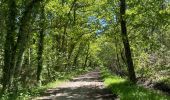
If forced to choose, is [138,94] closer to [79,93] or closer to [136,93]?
[136,93]

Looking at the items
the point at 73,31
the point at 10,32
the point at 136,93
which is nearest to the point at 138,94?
the point at 136,93

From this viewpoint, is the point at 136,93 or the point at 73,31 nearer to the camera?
the point at 136,93

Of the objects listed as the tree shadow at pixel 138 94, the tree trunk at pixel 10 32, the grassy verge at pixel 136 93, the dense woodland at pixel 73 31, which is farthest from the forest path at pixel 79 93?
the tree trunk at pixel 10 32

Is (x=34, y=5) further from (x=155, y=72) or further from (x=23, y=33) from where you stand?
(x=155, y=72)

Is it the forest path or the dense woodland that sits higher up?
the dense woodland

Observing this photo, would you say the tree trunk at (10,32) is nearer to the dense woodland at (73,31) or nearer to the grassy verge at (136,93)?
the dense woodland at (73,31)

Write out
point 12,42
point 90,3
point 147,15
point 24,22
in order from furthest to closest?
point 90,3 < point 147,15 < point 12,42 < point 24,22

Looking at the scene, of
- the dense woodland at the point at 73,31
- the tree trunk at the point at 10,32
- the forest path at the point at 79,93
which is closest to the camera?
the forest path at the point at 79,93

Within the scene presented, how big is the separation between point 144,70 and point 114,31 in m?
9.61

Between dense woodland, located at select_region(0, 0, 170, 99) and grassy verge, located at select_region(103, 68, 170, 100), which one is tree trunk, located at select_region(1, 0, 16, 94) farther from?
grassy verge, located at select_region(103, 68, 170, 100)

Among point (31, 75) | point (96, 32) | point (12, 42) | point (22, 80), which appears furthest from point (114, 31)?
point (31, 75)

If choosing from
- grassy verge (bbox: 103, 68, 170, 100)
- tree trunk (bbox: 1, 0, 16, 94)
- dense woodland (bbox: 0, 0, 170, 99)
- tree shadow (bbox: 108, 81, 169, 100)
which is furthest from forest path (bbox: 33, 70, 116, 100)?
tree trunk (bbox: 1, 0, 16, 94)

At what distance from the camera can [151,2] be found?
2191 cm

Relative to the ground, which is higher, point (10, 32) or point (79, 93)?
point (10, 32)
